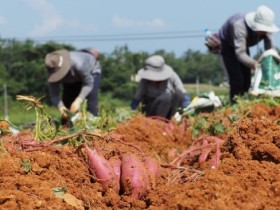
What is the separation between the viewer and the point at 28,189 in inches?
86.0

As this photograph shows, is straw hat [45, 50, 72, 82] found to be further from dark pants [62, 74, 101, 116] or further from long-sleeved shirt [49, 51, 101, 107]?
dark pants [62, 74, 101, 116]

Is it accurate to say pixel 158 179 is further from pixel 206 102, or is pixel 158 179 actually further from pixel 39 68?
pixel 39 68

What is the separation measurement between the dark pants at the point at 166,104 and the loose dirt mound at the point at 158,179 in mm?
3565

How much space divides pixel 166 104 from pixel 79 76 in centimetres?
170

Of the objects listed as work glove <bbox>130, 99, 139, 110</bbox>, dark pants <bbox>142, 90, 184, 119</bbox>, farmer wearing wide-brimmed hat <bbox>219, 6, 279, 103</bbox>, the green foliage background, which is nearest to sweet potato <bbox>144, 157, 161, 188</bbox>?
dark pants <bbox>142, 90, 184, 119</bbox>

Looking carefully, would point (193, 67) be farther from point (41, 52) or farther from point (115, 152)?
point (115, 152)

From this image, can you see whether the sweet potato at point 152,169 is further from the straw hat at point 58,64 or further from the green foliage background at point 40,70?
the green foliage background at point 40,70

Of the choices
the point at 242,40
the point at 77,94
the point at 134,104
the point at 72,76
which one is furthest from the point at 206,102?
the point at 77,94

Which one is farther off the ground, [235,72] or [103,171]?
[103,171]

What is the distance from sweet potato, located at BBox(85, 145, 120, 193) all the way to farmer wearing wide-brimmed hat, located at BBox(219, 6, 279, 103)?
4368mm

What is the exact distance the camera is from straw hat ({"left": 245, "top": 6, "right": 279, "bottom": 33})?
721cm

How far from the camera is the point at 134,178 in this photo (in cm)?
256

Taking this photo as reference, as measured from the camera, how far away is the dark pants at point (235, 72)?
307 inches

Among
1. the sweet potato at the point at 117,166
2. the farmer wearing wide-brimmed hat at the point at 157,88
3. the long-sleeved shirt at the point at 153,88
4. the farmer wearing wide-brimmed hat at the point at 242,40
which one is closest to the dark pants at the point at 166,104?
the farmer wearing wide-brimmed hat at the point at 157,88
